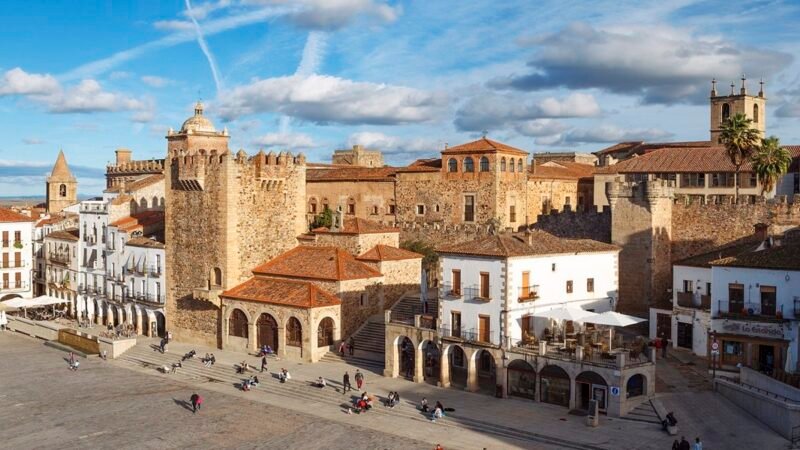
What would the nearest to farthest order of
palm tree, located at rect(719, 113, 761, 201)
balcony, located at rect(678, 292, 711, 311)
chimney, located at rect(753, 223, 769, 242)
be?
1. balcony, located at rect(678, 292, 711, 311)
2. chimney, located at rect(753, 223, 769, 242)
3. palm tree, located at rect(719, 113, 761, 201)

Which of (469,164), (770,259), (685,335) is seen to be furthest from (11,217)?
(770,259)

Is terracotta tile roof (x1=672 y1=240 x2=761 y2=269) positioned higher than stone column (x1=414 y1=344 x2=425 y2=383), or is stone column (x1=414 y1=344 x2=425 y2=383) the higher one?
terracotta tile roof (x1=672 y1=240 x2=761 y2=269)

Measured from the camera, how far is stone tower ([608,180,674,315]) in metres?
44.4

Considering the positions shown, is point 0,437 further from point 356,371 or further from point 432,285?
point 432,285

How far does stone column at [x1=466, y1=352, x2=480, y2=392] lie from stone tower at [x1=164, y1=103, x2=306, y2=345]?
657 inches

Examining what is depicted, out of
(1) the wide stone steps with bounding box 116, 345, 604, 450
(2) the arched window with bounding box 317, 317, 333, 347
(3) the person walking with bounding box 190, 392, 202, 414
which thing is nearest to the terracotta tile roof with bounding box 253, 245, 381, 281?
(2) the arched window with bounding box 317, 317, 333, 347

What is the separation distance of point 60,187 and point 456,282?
71827mm

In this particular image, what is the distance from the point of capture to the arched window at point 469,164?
2239 inches

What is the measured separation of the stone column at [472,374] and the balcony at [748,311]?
10284 millimetres

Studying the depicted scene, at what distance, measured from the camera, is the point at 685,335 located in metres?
39.6

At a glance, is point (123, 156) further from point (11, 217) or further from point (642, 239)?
point (642, 239)

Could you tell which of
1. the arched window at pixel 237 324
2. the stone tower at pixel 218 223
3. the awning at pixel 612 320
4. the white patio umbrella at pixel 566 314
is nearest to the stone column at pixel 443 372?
the white patio umbrella at pixel 566 314

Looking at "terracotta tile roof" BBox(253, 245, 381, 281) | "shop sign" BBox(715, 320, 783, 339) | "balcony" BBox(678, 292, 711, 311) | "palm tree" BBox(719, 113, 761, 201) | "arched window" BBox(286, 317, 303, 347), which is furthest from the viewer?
Result: "terracotta tile roof" BBox(253, 245, 381, 281)

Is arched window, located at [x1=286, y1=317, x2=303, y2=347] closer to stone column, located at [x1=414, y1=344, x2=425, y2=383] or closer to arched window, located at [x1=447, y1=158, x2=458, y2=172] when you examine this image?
stone column, located at [x1=414, y1=344, x2=425, y2=383]
